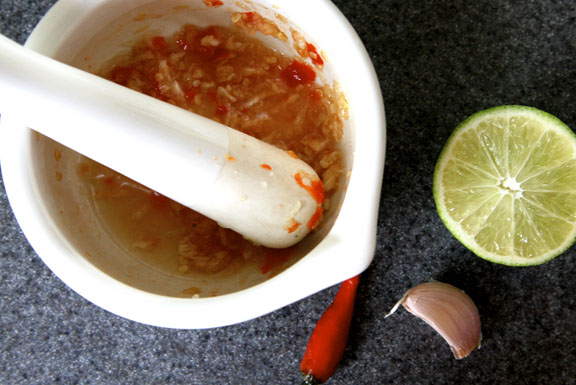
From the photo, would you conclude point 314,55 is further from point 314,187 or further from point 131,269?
point 131,269

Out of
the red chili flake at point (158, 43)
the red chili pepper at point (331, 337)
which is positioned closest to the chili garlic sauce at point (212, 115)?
the red chili flake at point (158, 43)

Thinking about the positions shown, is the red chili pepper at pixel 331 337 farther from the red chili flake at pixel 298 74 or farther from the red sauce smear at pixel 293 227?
the red chili flake at pixel 298 74

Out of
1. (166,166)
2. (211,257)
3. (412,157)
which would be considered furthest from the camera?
(412,157)

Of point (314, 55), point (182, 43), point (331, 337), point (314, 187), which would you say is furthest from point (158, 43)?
point (331, 337)

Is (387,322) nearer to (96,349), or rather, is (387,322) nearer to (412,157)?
(412,157)

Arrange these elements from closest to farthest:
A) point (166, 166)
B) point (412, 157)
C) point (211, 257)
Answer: point (166, 166) < point (211, 257) < point (412, 157)

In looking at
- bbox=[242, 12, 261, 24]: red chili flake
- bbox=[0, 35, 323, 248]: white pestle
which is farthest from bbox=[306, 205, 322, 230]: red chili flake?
bbox=[242, 12, 261, 24]: red chili flake

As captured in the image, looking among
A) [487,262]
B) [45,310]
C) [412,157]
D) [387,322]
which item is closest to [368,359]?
[387,322]

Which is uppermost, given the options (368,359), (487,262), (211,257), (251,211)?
(251,211)

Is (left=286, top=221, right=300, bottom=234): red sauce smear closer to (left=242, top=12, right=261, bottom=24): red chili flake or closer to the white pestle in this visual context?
the white pestle
